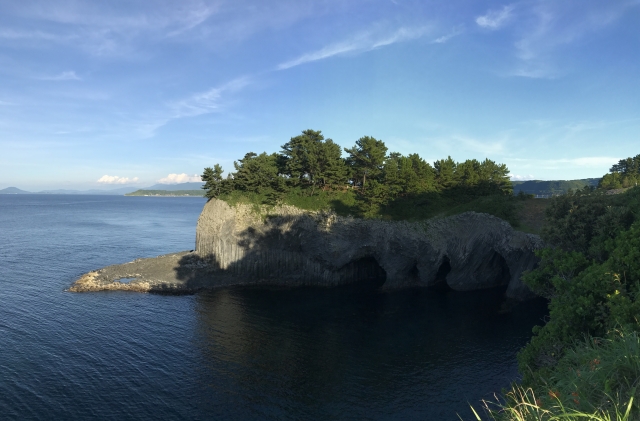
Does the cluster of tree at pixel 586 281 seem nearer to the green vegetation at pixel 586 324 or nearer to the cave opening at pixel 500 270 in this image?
the green vegetation at pixel 586 324

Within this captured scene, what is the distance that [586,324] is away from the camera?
1805cm

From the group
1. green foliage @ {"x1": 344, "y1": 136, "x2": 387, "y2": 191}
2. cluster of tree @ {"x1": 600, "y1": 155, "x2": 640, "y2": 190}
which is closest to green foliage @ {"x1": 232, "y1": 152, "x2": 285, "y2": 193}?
green foliage @ {"x1": 344, "y1": 136, "x2": 387, "y2": 191}

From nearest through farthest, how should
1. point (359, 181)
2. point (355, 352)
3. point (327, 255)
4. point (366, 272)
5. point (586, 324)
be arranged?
point (586, 324) → point (355, 352) → point (327, 255) → point (366, 272) → point (359, 181)

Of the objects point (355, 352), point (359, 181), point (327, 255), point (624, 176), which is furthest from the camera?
point (624, 176)

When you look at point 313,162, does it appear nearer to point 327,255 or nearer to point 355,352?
point 327,255

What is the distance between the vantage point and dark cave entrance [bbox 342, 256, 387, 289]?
6025cm

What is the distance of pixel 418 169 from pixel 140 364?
4991cm

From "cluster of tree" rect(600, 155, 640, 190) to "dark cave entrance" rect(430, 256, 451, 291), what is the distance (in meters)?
27.7

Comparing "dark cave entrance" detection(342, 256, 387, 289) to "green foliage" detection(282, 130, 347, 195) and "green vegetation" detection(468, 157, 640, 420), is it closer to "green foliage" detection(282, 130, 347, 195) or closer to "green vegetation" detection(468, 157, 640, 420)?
"green foliage" detection(282, 130, 347, 195)

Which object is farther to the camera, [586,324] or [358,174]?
[358,174]

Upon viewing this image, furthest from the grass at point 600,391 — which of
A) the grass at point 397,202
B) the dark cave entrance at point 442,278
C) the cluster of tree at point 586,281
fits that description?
the dark cave entrance at point 442,278

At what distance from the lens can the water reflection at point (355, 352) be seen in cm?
2667

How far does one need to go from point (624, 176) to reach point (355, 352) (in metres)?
70.2

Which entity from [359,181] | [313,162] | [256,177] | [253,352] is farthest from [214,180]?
[253,352]
